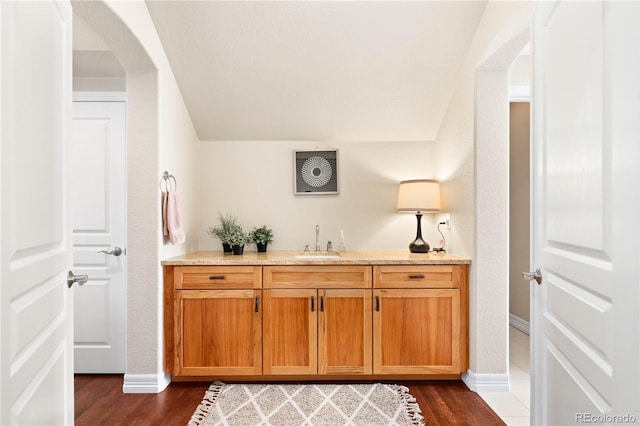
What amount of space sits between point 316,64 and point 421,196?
1246 mm

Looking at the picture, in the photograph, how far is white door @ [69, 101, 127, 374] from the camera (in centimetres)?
290

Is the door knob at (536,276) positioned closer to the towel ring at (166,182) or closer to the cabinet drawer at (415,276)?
the cabinet drawer at (415,276)

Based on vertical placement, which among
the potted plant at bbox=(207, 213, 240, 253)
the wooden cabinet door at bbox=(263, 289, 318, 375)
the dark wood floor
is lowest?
the dark wood floor

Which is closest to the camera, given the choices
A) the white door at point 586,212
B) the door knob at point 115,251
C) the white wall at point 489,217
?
the white door at point 586,212

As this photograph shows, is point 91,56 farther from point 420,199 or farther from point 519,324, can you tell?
point 519,324

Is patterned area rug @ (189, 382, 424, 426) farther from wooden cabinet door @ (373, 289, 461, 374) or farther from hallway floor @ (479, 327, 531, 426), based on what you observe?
hallway floor @ (479, 327, 531, 426)

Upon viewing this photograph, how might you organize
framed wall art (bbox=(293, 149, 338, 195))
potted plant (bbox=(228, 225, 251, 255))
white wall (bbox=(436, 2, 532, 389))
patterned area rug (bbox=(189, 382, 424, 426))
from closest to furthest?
patterned area rug (bbox=(189, 382, 424, 426)) < white wall (bbox=(436, 2, 532, 389)) < potted plant (bbox=(228, 225, 251, 255)) < framed wall art (bbox=(293, 149, 338, 195))

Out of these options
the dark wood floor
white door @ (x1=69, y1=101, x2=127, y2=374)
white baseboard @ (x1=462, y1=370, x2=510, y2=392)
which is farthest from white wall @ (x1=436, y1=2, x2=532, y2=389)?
white door @ (x1=69, y1=101, x2=127, y2=374)

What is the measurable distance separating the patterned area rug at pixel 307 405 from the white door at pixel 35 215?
40.7 inches

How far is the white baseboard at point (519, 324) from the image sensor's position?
3.82 metres

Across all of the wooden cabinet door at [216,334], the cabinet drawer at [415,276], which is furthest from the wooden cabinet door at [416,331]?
the wooden cabinet door at [216,334]

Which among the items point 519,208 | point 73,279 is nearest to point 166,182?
point 73,279

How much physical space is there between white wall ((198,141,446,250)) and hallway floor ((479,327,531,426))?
1193mm

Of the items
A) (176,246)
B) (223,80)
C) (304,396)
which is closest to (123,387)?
(176,246)
